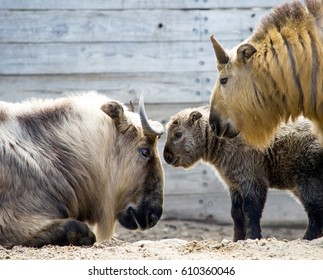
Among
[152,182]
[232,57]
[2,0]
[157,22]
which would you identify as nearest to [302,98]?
[232,57]

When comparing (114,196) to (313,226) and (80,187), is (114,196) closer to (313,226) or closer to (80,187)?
(80,187)

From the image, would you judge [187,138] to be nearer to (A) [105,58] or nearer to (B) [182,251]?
(A) [105,58]

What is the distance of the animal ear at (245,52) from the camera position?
6562mm

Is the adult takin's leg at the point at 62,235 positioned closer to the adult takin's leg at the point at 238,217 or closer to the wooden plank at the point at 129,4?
the adult takin's leg at the point at 238,217

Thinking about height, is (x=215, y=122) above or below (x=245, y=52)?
below

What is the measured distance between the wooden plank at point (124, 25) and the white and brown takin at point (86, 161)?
2.84m

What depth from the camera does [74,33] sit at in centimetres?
1005

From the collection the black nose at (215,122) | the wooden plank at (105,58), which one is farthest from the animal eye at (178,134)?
the wooden plank at (105,58)

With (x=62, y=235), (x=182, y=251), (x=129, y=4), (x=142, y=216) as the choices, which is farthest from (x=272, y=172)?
(x=129, y=4)

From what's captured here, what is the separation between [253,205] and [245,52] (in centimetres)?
178

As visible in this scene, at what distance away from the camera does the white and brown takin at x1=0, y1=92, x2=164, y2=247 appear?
6.73 m

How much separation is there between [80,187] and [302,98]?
183 cm

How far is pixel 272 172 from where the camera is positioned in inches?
Answer: 317

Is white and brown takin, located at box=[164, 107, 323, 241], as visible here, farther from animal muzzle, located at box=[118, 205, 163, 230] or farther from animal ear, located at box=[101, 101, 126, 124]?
animal ear, located at box=[101, 101, 126, 124]
